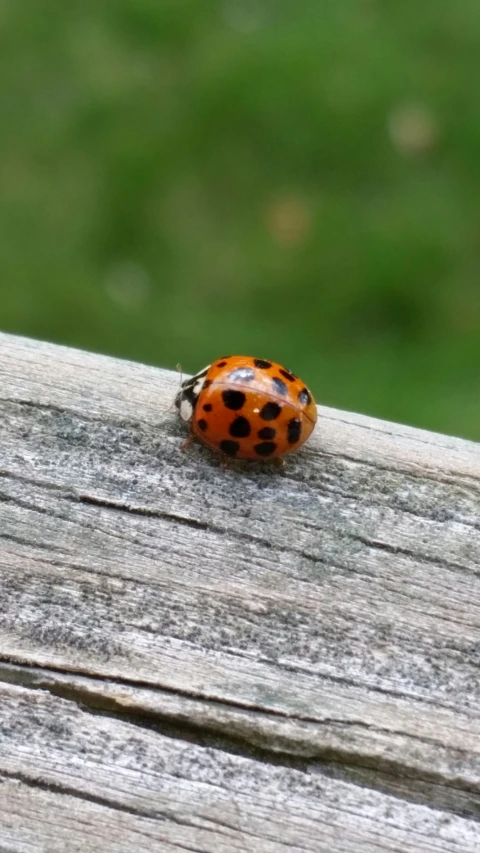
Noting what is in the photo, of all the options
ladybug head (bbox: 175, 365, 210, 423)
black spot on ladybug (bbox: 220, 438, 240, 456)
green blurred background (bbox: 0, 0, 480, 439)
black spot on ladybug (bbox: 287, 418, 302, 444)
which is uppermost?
black spot on ladybug (bbox: 287, 418, 302, 444)

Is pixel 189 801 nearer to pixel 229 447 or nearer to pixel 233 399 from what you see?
pixel 229 447

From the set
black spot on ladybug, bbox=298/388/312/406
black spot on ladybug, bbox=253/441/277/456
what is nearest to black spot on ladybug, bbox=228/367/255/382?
black spot on ladybug, bbox=298/388/312/406

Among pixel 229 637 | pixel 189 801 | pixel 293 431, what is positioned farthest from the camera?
pixel 293 431

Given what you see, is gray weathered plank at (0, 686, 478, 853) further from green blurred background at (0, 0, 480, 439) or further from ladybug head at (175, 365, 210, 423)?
green blurred background at (0, 0, 480, 439)

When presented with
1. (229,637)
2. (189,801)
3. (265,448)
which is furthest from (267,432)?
(189,801)

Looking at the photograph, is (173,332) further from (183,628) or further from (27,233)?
(183,628)

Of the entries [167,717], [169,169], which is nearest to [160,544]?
[167,717]
